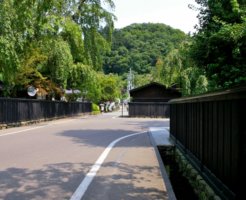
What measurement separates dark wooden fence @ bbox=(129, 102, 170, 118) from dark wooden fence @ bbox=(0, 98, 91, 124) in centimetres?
749

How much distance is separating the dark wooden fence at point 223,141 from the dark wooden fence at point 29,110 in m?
17.9

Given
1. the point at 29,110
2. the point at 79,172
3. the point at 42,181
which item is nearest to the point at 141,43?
the point at 29,110

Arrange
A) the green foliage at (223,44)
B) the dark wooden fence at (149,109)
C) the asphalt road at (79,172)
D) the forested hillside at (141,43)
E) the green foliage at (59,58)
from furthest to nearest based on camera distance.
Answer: the forested hillside at (141,43) → the dark wooden fence at (149,109) → the green foliage at (59,58) → the green foliage at (223,44) → the asphalt road at (79,172)

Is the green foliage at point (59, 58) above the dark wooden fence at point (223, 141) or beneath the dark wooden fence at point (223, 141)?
above

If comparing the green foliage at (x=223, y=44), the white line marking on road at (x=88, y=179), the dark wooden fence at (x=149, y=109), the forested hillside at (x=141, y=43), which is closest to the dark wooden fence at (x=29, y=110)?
the dark wooden fence at (x=149, y=109)

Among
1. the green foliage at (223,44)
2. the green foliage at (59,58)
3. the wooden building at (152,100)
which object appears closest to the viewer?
the green foliage at (223,44)

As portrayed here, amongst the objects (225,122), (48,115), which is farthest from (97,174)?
(48,115)

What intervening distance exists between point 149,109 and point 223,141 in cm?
3903

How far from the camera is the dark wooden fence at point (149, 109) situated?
147 feet

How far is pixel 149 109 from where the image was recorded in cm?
4516

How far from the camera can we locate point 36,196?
23.0ft

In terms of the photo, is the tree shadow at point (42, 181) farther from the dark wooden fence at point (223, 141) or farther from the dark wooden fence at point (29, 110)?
the dark wooden fence at point (29, 110)

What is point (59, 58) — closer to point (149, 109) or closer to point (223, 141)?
point (149, 109)

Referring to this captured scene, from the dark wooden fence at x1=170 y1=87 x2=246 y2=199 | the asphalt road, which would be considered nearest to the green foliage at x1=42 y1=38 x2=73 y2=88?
the asphalt road
